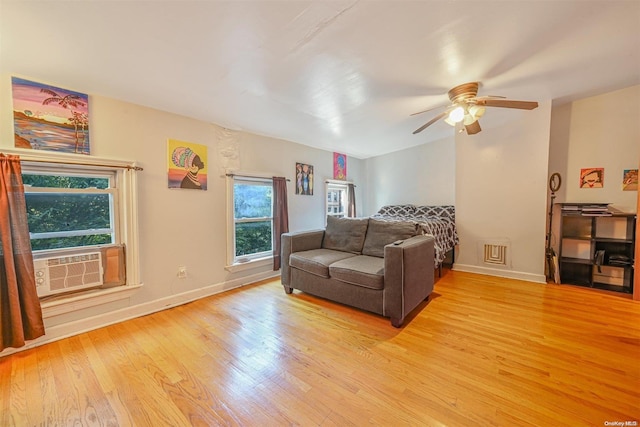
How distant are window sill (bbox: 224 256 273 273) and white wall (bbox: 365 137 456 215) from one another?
297 centimetres

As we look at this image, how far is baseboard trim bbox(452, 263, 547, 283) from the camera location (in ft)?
11.0

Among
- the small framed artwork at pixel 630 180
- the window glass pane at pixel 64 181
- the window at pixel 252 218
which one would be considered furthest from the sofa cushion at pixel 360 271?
the small framed artwork at pixel 630 180

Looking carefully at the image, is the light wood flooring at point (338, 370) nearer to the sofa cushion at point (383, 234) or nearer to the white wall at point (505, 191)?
the sofa cushion at point (383, 234)

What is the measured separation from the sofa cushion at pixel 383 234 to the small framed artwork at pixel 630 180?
2.75m

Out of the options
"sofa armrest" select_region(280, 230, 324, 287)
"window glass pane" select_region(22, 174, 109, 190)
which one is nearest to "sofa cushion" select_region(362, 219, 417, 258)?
"sofa armrest" select_region(280, 230, 324, 287)

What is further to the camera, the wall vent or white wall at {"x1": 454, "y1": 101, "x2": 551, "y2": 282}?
the wall vent

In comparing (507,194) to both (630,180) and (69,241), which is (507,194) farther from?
(69,241)

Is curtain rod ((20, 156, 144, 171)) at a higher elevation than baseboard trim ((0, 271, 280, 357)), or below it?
higher

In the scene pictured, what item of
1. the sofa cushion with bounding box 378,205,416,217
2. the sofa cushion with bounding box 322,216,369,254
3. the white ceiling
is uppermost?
the white ceiling

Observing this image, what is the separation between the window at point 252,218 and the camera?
3.36 meters

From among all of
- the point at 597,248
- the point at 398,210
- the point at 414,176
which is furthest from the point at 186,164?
the point at 597,248

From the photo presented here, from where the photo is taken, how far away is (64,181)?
2117 mm

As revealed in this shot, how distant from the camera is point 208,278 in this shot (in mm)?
3014

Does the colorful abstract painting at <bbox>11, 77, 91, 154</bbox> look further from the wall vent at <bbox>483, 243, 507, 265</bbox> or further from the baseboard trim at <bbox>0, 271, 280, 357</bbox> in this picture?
the wall vent at <bbox>483, 243, 507, 265</bbox>
